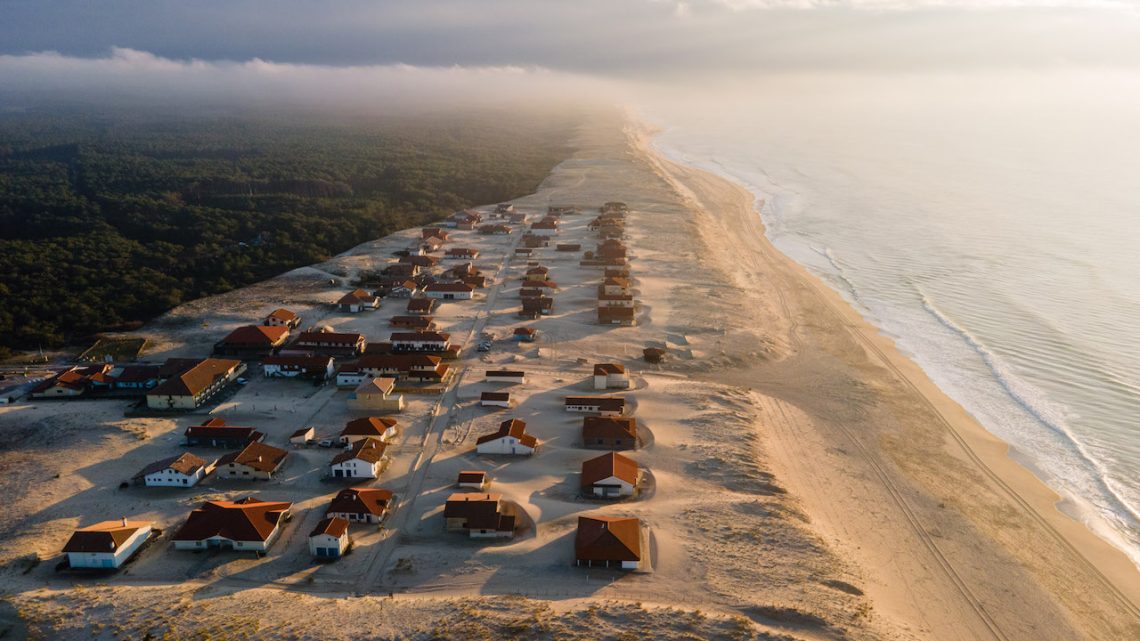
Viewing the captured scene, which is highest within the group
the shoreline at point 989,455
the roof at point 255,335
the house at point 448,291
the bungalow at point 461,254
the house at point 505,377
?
the bungalow at point 461,254

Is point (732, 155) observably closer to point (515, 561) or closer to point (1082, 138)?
point (1082, 138)

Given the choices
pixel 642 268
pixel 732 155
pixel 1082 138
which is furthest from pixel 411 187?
pixel 1082 138

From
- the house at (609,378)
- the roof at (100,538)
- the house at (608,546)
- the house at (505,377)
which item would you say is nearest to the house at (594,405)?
the house at (609,378)

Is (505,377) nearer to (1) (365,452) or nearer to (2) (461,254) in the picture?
(1) (365,452)

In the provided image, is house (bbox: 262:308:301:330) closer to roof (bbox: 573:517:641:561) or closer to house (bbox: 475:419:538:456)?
house (bbox: 475:419:538:456)

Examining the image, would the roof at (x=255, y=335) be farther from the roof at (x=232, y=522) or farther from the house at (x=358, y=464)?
the roof at (x=232, y=522)

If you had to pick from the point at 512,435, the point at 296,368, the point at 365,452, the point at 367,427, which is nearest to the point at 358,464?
the point at 365,452
